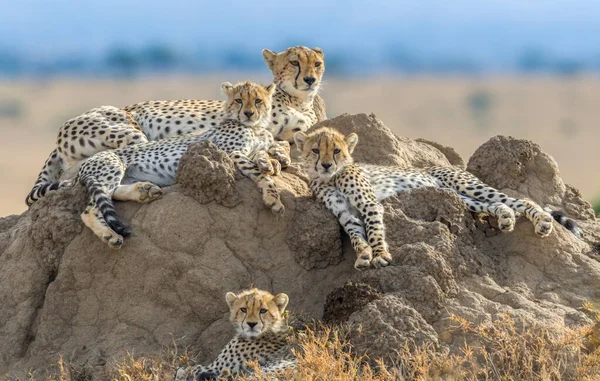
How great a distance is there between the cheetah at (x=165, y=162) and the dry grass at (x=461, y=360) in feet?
3.30

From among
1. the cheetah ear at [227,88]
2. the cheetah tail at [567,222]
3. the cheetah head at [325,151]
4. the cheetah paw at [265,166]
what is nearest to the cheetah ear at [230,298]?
the cheetah paw at [265,166]

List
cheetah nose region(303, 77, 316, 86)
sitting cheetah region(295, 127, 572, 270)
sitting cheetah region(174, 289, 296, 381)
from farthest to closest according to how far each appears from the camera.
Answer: cheetah nose region(303, 77, 316, 86), sitting cheetah region(295, 127, 572, 270), sitting cheetah region(174, 289, 296, 381)

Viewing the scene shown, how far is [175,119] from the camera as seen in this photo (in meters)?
8.82

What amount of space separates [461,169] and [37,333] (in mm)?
3131

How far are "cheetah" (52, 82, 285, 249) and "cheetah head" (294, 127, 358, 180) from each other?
23 centimetres

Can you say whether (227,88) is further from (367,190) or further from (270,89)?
(367,190)

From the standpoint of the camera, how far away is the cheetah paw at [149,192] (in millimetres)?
7078

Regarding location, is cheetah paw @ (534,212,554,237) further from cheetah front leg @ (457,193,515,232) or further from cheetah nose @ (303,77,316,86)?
cheetah nose @ (303,77,316,86)

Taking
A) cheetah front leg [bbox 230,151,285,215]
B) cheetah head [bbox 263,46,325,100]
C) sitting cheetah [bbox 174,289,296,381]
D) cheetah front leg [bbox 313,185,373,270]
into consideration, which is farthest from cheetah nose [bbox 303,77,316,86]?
sitting cheetah [bbox 174,289,296,381]

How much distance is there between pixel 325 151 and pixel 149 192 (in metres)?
1.14

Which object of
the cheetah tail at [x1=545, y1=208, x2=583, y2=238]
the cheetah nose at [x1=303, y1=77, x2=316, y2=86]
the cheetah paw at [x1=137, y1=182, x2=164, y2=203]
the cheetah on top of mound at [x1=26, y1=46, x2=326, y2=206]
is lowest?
the cheetah on top of mound at [x1=26, y1=46, x2=326, y2=206]

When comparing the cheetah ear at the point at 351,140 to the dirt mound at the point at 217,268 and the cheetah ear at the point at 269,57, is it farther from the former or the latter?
the cheetah ear at the point at 269,57

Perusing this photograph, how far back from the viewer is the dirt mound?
6.72 metres

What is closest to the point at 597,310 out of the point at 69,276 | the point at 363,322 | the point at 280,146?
the point at 363,322
